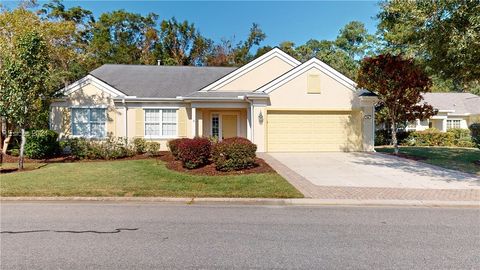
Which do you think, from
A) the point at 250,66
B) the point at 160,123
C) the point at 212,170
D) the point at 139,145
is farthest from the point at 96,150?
the point at 250,66

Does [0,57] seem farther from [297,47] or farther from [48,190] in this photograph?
[297,47]

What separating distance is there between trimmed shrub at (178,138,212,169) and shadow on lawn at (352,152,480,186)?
669 cm

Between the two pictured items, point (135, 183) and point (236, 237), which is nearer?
point (236, 237)

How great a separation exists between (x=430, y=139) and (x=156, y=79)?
21000 millimetres

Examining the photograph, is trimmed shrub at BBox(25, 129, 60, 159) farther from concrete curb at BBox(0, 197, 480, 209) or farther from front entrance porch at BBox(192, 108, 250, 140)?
front entrance porch at BBox(192, 108, 250, 140)

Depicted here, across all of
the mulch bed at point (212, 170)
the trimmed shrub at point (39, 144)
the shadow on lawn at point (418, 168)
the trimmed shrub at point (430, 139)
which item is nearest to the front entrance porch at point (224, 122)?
the mulch bed at point (212, 170)

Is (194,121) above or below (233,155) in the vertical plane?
above

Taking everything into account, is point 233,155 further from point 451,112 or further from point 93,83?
point 451,112

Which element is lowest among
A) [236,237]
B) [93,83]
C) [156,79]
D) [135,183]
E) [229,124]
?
[236,237]

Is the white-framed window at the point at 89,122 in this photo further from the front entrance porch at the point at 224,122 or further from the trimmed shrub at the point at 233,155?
the trimmed shrub at the point at 233,155

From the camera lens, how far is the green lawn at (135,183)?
25.8 ft

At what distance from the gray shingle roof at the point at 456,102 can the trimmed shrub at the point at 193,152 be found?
27.0 metres

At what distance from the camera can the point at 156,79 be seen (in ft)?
65.2

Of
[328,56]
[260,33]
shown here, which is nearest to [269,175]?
[328,56]
